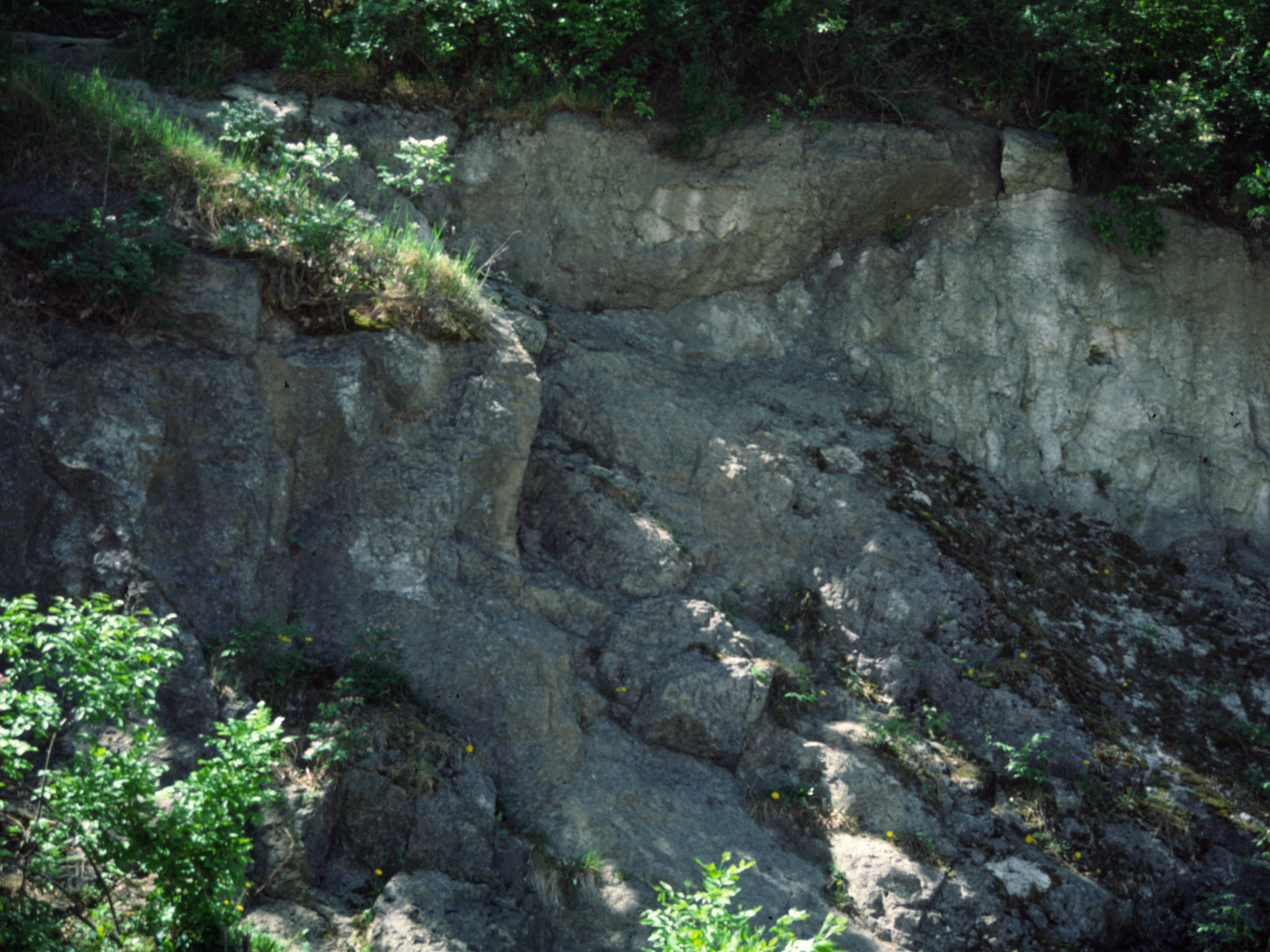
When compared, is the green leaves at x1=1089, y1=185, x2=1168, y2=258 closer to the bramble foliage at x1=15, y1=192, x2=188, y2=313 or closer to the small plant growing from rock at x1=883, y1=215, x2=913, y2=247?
the small plant growing from rock at x1=883, y1=215, x2=913, y2=247

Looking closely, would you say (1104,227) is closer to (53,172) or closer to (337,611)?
(337,611)

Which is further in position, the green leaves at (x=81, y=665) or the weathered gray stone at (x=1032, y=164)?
the weathered gray stone at (x=1032, y=164)

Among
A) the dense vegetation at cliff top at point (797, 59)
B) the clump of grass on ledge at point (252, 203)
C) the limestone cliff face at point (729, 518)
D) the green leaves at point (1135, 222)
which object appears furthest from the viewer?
the green leaves at point (1135, 222)

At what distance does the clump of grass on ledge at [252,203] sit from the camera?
6145 mm

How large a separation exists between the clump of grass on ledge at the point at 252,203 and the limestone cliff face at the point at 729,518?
0.27 meters

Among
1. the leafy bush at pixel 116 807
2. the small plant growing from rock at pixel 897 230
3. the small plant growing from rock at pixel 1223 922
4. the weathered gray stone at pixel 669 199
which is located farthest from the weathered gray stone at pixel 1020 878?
the small plant growing from rock at pixel 897 230

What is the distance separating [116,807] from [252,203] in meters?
4.11

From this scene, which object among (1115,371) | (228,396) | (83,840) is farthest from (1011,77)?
(83,840)

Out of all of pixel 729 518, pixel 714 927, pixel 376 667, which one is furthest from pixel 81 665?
pixel 729 518

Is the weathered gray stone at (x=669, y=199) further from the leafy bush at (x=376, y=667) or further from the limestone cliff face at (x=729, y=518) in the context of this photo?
the leafy bush at (x=376, y=667)

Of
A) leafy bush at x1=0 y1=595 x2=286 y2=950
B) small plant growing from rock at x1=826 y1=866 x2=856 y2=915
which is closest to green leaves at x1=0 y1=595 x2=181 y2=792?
leafy bush at x1=0 y1=595 x2=286 y2=950

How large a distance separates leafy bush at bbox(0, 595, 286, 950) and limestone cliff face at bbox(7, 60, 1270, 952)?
0.72 m

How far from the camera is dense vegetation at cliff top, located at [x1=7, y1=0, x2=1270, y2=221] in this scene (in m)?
8.53

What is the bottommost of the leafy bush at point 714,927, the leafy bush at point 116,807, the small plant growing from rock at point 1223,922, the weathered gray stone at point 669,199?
the small plant growing from rock at point 1223,922
